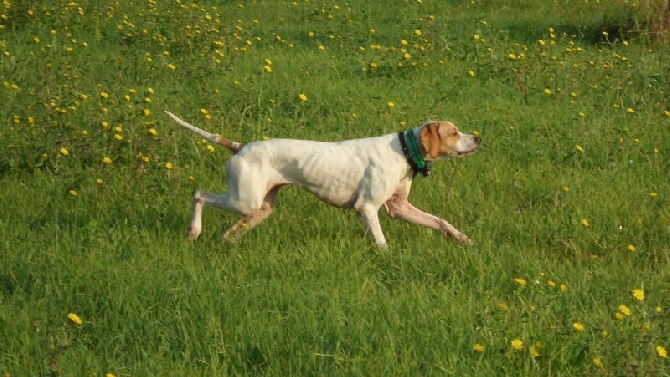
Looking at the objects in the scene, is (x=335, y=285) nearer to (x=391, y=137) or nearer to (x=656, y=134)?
(x=391, y=137)

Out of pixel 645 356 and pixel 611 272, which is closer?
pixel 645 356

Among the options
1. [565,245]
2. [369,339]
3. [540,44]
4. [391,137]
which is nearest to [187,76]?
[540,44]

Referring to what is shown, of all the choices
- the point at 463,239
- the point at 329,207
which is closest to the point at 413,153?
the point at 463,239

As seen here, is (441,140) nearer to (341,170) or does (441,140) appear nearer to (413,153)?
(413,153)

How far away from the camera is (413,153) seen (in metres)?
6.54

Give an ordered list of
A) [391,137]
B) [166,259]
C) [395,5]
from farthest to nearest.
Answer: [395,5]
[391,137]
[166,259]

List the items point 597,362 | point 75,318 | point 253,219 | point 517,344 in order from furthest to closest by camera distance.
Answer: point 253,219, point 75,318, point 517,344, point 597,362

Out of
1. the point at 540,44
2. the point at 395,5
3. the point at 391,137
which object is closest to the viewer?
the point at 391,137

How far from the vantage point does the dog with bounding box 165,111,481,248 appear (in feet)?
21.2

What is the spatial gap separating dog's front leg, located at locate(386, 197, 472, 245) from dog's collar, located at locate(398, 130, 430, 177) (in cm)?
27

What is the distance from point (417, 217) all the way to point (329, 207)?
797 mm

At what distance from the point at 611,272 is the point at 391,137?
Answer: 145 centimetres

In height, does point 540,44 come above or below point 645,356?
below

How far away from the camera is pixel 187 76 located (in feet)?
35.1
